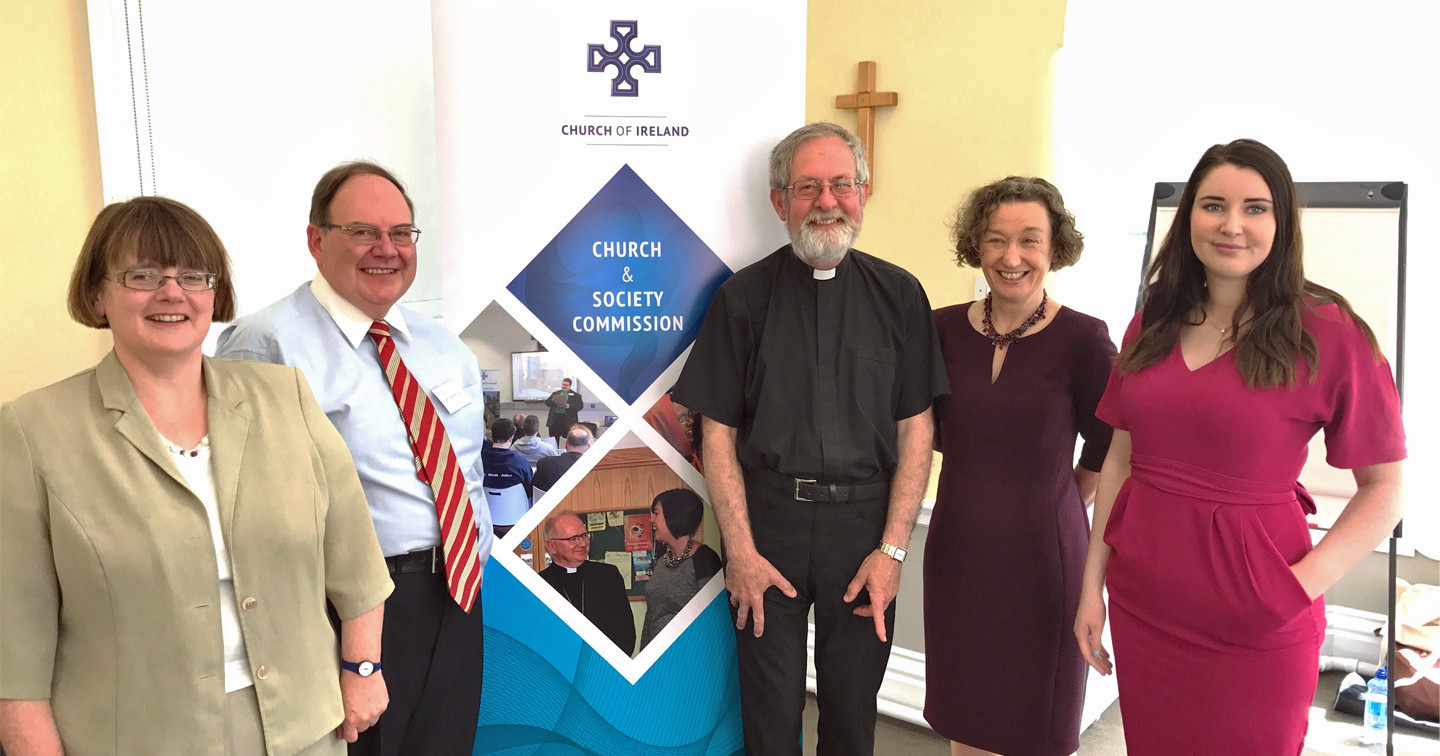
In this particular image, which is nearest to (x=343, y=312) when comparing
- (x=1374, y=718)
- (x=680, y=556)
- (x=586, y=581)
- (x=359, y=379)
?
(x=359, y=379)

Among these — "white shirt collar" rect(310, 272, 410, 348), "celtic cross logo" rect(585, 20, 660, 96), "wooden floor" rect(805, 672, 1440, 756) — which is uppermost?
"celtic cross logo" rect(585, 20, 660, 96)

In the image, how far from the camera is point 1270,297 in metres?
1.51

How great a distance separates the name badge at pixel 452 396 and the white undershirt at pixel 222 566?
51 centimetres

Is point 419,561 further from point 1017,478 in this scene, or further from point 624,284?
point 1017,478

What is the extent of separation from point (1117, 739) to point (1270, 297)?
1954mm

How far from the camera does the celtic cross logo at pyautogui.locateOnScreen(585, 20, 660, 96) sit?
1.95 m

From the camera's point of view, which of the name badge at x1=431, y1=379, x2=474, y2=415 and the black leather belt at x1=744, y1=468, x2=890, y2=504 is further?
the black leather belt at x1=744, y1=468, x2=890, y2=504

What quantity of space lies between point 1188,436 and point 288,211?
2.02m

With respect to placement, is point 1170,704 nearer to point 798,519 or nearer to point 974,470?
point 974,470

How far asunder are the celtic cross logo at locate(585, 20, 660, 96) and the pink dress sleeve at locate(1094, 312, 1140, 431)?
1.17 m

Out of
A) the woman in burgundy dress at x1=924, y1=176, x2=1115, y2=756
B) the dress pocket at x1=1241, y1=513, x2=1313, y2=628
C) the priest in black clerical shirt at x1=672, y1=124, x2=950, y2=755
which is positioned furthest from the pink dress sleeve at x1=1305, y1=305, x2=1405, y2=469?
the priest in black clerical shirt at x1=672, y1=124, x2=950, y2=755

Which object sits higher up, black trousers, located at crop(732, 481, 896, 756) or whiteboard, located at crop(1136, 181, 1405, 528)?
whiteboard, located at crop(1136, 181, 1405, 528)

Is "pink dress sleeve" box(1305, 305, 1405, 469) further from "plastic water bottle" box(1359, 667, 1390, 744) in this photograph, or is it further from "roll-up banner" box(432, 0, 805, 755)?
"plastic water bottle" box(1359, 667, 1390, 744)

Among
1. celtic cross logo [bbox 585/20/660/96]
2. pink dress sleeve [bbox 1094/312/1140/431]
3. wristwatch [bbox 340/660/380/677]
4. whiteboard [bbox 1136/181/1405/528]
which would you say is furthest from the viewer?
whiteboard [bbox 1136/181/1405/528]
